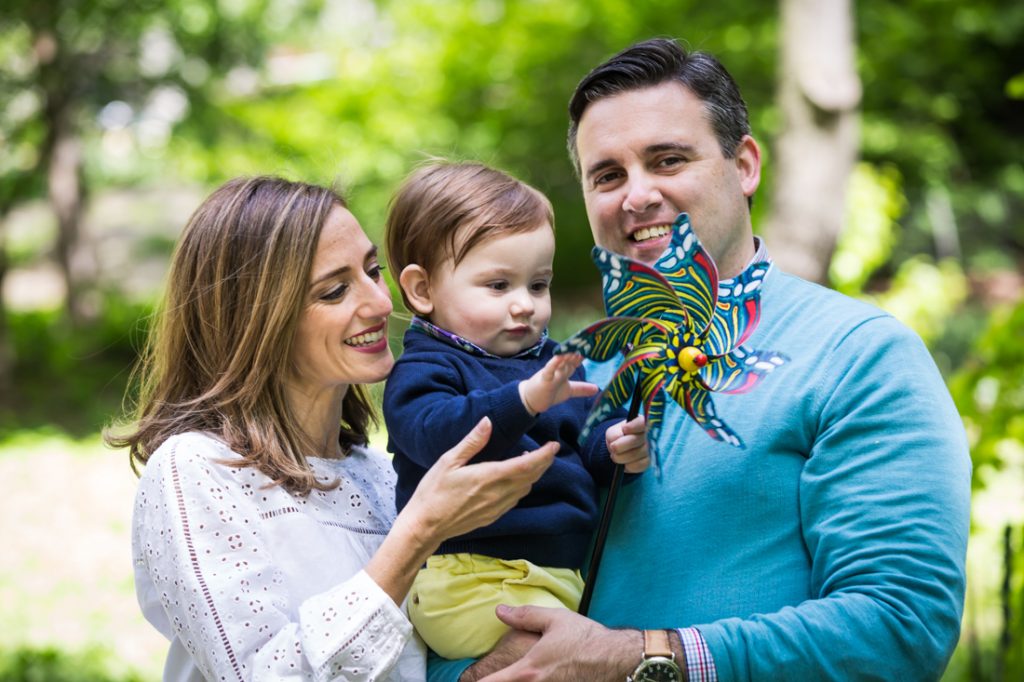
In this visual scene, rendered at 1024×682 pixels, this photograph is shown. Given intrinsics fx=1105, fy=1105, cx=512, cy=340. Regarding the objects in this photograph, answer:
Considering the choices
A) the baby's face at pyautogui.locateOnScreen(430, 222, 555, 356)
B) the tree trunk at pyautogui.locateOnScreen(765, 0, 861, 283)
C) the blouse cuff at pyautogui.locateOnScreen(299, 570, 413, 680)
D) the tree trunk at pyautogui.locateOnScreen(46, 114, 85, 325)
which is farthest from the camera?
the tree trunk at pyautogui.locateOnScreen(46, 114, 85, 325)

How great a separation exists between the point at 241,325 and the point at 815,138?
18.5 feet

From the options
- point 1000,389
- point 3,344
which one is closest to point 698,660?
point 1000,389

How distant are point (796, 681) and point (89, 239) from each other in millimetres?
15498

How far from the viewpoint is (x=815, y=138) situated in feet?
23.9

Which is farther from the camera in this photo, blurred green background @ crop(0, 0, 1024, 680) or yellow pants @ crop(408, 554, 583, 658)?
Answer: blurred green background @ crop(0, 0, 1024, 680)

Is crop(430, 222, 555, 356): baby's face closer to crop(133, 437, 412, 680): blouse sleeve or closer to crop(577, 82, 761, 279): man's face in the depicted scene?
crop(577, 82, 761, 279): man's face

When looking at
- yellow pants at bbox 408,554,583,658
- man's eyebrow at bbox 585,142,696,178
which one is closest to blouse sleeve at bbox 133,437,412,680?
yellow pants at bbox 408,554,583,658

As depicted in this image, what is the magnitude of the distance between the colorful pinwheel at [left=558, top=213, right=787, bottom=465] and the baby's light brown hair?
1.37 ft

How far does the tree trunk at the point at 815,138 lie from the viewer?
23.6 ft

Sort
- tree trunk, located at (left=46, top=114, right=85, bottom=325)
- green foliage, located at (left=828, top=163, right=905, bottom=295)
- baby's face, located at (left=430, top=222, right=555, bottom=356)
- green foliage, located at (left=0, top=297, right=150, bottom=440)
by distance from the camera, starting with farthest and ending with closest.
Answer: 1. tree trunk, located at (left=46, top=114, right=85, bottom=325)
2. green foliage, located at (left=0, top=297, right=150, bottom=440)
3. green foliage, located at (left=828, top=163, right=905, bottom=295)
4. baby's face, located at (left=430, top=222, right=555, bottom=356)

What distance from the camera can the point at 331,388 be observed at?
257cm

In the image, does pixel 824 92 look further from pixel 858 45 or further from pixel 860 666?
pixel 860 666

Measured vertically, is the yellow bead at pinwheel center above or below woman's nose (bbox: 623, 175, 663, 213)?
below

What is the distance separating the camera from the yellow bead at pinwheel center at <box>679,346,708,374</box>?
200 centimetres
